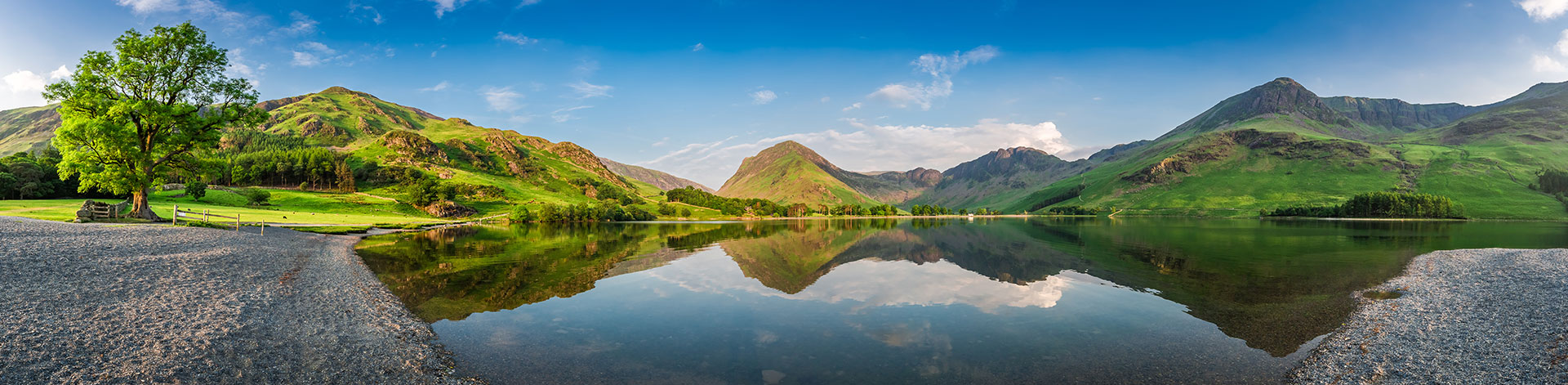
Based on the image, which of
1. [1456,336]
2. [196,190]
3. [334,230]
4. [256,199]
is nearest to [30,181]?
[196,190]

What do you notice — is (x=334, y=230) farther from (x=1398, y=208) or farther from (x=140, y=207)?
(x=1398, y=208)

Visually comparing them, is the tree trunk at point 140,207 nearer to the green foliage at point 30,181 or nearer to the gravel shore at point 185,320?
the gravel shore at point 185,320

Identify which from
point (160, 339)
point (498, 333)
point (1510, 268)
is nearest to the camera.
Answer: point (160, 339)

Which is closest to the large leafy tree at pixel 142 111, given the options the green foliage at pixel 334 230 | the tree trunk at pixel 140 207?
the tree trunk at pixel 140 207

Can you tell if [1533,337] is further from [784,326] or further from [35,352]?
[35,352]

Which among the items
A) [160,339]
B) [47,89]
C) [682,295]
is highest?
[47,89]

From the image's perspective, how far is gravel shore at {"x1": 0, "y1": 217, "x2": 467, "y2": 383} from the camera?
11.0 metres

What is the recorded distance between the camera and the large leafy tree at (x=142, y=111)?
37.6m

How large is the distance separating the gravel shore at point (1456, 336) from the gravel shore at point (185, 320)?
84.3ft

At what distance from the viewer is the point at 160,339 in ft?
41.7

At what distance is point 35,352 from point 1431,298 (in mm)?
49696

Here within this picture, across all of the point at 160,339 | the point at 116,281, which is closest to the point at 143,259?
the point at 116,281

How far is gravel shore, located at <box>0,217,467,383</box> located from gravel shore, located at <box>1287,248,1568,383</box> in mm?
25697

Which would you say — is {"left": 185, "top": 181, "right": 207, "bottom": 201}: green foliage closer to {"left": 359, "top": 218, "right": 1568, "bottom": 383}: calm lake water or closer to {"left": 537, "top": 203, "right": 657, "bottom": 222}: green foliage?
{"left": 537, "top": 203, "right": 657, "bottom": 222}: green foliage
